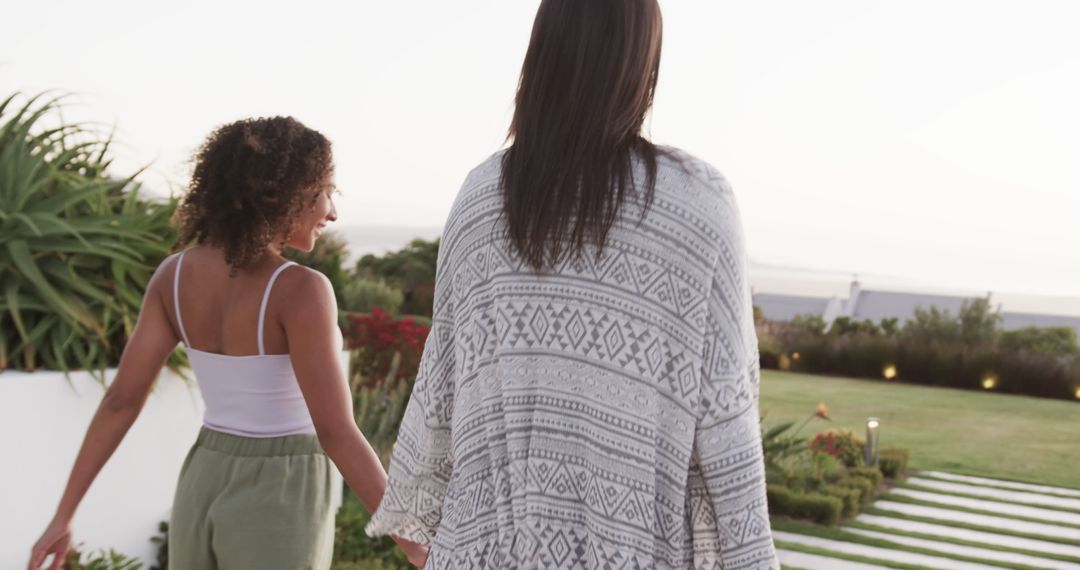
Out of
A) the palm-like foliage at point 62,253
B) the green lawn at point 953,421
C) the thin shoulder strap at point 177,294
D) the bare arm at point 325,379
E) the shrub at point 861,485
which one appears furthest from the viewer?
the green lawn at point 953,421

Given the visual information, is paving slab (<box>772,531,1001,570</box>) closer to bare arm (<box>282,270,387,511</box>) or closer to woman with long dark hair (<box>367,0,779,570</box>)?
bare arm (<box>282,270,387,511</box>)

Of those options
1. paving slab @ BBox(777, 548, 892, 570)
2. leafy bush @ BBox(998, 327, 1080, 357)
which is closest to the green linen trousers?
paving slab @ BBox(777, 548, 892, 570)

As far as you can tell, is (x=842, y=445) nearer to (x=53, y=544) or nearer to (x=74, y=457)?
(x=74, y=457)

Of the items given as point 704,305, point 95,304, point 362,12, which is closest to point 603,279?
point 704,305

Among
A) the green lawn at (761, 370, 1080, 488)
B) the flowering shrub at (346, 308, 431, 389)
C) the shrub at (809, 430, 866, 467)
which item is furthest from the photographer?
the green lawn at (761, 370, 1080, 488)

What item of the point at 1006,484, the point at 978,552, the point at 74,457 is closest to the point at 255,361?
the point at 74,457

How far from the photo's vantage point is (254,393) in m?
1.72

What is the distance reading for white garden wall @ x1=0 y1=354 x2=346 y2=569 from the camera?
3.28m

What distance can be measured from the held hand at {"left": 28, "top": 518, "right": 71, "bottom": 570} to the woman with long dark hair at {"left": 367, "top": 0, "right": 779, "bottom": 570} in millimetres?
879

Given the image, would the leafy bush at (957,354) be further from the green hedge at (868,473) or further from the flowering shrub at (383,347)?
the flowering shrub at (383,347)

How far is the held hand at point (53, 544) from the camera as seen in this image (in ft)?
5.95

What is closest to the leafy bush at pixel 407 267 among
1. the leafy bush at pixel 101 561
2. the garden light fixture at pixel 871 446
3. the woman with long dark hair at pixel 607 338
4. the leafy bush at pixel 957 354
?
the leafy bush at pixel 957 354

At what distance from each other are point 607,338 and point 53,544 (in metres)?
1.16

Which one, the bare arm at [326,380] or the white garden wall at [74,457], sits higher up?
the bare arm at [326,380]
